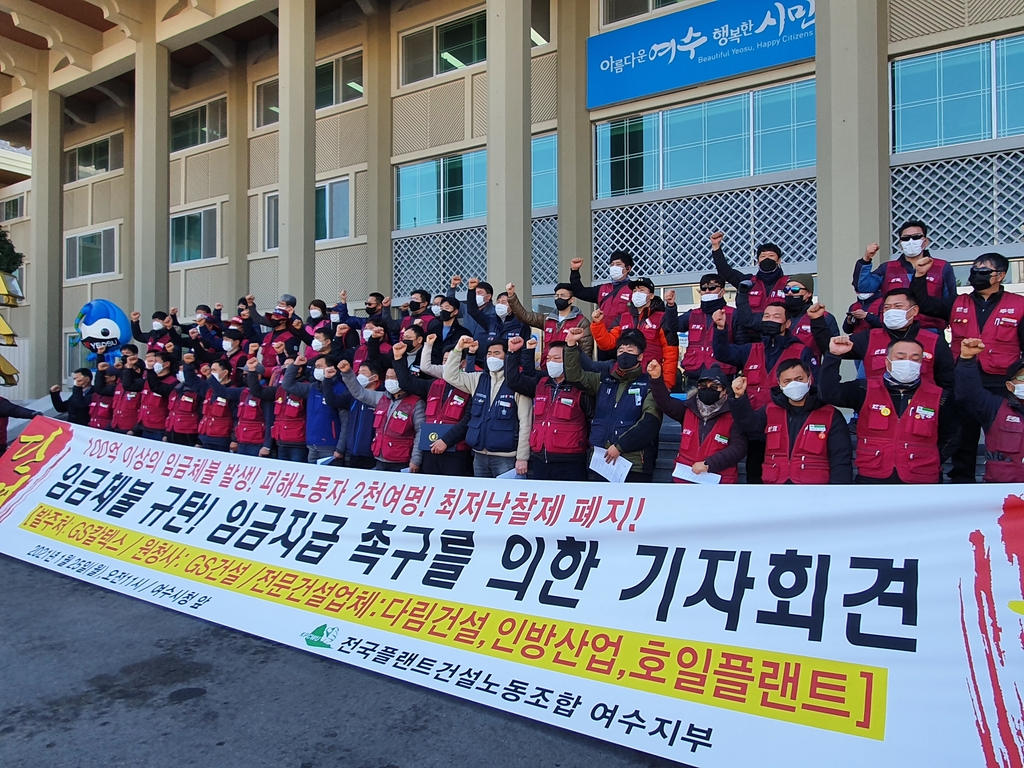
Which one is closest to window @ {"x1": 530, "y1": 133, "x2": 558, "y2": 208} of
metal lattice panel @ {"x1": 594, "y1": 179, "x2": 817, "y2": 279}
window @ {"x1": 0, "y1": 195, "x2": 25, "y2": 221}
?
metal lattice panel @ {"x1": 594, "y1": 179, "x2": 817, "y2": 279}

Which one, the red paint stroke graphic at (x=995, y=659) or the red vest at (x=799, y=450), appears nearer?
the red paint stroke graphic at (x=995, y=659)

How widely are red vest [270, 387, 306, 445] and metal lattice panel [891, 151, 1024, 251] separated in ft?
24.2

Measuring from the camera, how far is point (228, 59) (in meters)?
15.7

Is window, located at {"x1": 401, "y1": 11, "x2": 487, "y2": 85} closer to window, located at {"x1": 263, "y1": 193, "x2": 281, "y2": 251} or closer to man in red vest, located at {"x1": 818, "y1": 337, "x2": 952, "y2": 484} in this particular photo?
window, located at {"x1": 263, "y1": 193, "x2": 281, "y2": 251}

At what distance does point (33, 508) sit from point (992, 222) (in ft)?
34.0

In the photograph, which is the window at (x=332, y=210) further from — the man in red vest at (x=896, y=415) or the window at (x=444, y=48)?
the man in red vest at (x=896, y=415)

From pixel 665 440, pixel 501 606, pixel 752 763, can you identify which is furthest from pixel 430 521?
pixel 665 440

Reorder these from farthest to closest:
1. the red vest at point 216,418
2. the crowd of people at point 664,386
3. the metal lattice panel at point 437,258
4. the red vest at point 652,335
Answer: the metal lattice panel at point 437,258
the red vest at point 216,418
the red vest at point 652,335
the crowd of people at point 664,386

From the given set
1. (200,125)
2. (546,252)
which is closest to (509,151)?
(546,252)

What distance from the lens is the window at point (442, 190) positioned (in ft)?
42.7

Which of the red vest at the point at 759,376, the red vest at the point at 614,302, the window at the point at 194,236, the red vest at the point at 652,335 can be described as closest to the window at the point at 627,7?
the red vest at the point at 614,302

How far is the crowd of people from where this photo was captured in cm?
428

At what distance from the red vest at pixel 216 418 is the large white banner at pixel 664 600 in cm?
323

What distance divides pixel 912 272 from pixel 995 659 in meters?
3.92
